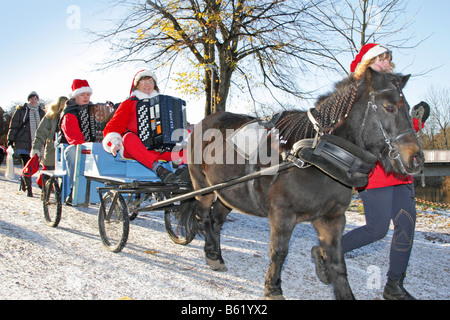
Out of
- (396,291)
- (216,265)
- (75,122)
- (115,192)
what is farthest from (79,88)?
(396,291)

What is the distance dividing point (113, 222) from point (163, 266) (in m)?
1.02

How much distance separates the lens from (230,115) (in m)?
4.25

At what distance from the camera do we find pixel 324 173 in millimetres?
2914

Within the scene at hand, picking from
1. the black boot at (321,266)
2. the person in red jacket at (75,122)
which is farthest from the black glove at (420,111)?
the person in red jacket at (75,122)

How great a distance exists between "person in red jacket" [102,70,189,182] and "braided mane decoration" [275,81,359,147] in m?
Answer: 1.83

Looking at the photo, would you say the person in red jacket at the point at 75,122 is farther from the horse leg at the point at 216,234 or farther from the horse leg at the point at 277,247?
the horse leg at the point at 277,247

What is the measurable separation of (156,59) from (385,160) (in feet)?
47.2

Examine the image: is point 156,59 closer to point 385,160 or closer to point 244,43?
point 244,43

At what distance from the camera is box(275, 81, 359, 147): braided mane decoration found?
9.27ft

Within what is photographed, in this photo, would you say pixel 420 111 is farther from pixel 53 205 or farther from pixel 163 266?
pixel 53 205

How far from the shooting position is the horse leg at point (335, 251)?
307cm

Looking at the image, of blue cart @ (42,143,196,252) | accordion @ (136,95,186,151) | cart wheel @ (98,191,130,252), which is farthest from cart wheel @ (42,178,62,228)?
accordion @ (136,95,186,151)

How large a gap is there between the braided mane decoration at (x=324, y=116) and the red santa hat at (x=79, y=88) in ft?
15.6

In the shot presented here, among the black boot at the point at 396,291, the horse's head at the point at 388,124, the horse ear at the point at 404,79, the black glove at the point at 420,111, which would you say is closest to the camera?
the horse's head at the point at 388,124
